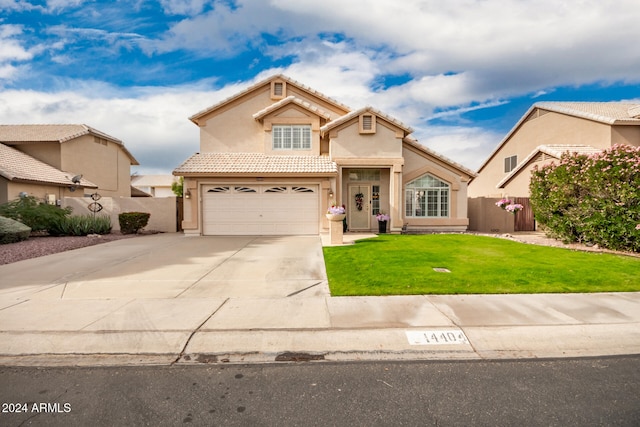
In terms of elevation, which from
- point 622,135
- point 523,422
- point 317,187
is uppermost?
point 622,135

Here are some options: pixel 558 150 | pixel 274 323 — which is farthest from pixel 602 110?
pixel 274 323

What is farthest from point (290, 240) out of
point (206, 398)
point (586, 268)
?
Answer: point (206, 398)

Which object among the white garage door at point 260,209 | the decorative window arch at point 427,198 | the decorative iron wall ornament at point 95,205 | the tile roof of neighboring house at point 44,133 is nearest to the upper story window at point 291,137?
the white garage door at point 260,209

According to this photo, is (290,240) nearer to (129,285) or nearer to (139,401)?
(129,285)

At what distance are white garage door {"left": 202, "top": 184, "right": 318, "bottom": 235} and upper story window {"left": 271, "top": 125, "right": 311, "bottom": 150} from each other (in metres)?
2.77

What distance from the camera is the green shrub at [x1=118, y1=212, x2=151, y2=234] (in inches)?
627

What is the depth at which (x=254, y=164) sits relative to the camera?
15.5 m

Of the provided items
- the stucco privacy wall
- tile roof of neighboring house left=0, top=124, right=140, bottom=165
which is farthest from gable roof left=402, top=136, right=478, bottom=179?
tile roof of neighboring house left=0, top=124, right=140, bottom=165

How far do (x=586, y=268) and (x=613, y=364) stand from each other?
17.1ft

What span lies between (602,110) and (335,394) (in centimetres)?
2608

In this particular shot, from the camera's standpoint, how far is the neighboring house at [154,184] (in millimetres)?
53438

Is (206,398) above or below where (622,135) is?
below

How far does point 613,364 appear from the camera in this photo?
3635mm

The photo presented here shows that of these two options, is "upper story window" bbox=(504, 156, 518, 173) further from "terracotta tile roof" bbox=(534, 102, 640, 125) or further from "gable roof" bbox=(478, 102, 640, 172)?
"terracotta tile roof" bbox=(534, 102, 640, 125)
